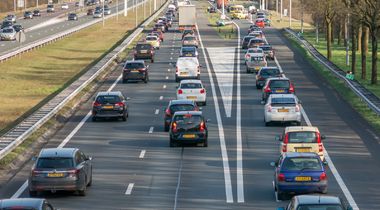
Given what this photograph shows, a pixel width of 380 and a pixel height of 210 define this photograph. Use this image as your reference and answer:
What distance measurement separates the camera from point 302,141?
40.7 meters

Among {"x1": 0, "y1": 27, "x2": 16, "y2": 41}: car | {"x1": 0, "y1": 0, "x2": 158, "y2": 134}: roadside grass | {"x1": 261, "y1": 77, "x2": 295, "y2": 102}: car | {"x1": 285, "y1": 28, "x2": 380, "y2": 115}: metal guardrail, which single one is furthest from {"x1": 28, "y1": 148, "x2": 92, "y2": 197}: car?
{"x1": 0, "y1": 27, "x2": 16, "y2": 41}: car

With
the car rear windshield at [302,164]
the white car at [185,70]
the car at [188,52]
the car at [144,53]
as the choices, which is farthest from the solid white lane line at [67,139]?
the car at [144,53]

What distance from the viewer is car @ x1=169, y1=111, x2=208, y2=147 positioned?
4628cm

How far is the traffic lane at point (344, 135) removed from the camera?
37375mm

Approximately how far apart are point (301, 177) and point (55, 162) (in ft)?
24.0

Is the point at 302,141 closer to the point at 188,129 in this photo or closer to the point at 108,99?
the point at 188,129

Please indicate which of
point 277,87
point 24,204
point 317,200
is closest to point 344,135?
point 277,87

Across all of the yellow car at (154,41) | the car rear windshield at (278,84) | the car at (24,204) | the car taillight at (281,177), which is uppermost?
the yellow car at (154,41)

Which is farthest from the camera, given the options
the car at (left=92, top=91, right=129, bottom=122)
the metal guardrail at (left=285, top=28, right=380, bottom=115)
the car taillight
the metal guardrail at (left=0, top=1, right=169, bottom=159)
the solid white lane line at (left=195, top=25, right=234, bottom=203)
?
the metal guardrail at (left=285, top=28, right=380, bottom=115)

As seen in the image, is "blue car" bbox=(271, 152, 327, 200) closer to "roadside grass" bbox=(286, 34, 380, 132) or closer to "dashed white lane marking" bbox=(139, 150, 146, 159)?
"dashed white lane marking" bbox=(139, 150, 146, 159)

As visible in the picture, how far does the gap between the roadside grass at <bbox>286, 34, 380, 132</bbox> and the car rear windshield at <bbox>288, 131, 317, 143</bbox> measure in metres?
12.0

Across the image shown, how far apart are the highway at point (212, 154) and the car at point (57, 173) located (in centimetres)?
48

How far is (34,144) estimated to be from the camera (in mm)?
47406

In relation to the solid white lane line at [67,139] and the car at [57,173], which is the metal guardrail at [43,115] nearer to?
the solid white lane line at [67,139]
